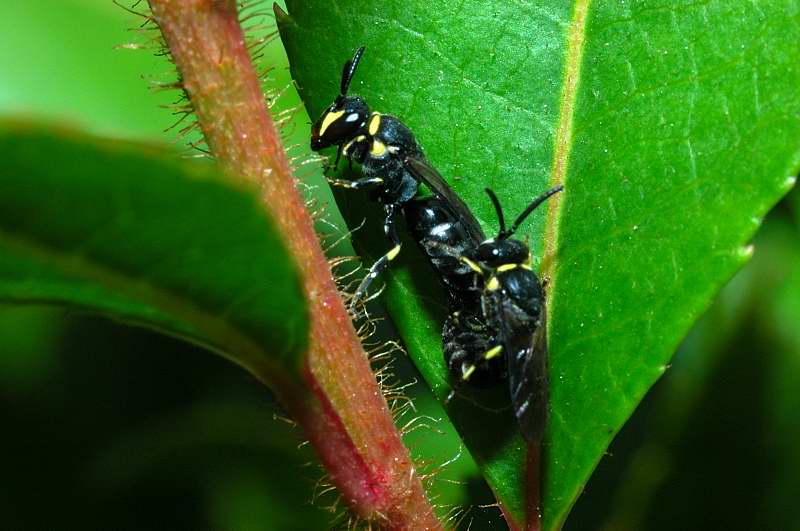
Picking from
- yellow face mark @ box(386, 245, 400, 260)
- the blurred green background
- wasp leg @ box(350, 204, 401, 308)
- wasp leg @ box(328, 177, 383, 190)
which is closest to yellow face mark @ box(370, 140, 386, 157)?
wasp leg @ box(328, 177, 383, 190)

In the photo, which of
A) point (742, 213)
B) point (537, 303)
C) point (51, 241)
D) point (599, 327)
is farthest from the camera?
point (537, 303)

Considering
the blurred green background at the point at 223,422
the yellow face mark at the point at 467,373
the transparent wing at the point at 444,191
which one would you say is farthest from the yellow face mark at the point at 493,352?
the blurred green background at the point at 223,422

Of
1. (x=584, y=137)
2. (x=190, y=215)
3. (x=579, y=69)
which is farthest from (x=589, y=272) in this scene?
(x=190, y=215)

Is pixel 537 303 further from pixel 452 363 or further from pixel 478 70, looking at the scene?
pixel 478 70

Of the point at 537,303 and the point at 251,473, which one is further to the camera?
the point at 251,473

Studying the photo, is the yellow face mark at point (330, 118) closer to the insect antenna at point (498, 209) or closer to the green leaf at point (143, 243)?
the insect antenna at point (498, 209)

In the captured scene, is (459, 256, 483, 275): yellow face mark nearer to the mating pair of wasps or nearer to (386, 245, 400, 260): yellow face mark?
the mating pair of wasps

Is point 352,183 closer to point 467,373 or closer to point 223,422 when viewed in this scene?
point 467,373

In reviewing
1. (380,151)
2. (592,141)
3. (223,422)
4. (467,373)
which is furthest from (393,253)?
(223,422)
